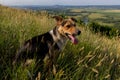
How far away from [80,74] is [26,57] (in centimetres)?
95

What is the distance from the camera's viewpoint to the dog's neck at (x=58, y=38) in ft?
20.6

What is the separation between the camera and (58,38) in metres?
6.42

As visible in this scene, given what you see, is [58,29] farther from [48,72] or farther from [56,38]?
[48,72]

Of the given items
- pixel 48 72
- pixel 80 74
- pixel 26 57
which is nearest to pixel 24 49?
pixel 26 57

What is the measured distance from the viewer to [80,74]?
5.40 meters

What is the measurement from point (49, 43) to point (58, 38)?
488 millimetres

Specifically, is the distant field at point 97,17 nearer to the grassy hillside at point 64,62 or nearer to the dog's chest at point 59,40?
the grassy hillside at point 64,62

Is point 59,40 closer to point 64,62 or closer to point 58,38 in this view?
point 58,38

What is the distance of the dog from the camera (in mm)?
5359

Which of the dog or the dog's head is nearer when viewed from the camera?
the dog

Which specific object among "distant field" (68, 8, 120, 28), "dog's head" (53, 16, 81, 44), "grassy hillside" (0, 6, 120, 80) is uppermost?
"dog's head" (53, 16, 81, 44)

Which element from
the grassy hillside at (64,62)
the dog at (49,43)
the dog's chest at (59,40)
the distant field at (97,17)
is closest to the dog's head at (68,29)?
the dog at (49,43)

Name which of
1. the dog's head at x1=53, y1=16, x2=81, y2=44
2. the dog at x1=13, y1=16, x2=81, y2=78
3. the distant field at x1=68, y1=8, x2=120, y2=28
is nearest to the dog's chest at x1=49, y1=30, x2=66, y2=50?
the dog at x1=13, y1=16, x2=81, y2=78

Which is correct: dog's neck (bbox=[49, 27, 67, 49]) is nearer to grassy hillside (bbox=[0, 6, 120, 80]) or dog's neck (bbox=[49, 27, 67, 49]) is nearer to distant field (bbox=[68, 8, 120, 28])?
grassy hillside (bbox=[0, 6, 120, 80])
